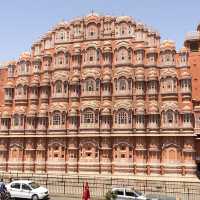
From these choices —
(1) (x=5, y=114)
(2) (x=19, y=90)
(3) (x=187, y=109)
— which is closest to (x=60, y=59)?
(2) (x=19, y=90)

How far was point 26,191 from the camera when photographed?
109 feet

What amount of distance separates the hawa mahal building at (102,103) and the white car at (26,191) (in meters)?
15.3

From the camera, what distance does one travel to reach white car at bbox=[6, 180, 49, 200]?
3294 cm

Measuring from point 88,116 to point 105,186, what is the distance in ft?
A: 33.8

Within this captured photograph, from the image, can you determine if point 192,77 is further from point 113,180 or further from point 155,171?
point 113,180

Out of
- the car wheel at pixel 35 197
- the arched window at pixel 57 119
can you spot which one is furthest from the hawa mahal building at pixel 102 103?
the car wheel at pixel 35 197

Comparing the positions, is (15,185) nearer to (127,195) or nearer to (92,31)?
(127,195)

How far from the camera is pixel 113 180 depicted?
44781mm

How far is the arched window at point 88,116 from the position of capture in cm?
4900

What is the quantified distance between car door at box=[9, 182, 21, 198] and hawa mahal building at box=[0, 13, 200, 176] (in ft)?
51.5

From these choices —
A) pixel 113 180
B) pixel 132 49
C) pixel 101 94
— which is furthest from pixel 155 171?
pixel 132 49

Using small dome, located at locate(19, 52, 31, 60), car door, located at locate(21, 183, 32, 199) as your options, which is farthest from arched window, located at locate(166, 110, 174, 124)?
small dome, located at locate(19, 52, 31, 60)

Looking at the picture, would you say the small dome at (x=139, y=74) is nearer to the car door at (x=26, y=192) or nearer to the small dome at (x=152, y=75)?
the small dome at (x=152, y=75)

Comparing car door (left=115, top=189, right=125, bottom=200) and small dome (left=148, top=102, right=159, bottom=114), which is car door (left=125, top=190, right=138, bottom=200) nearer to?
car door (left=115, top=189, right=125, bottom=200)
